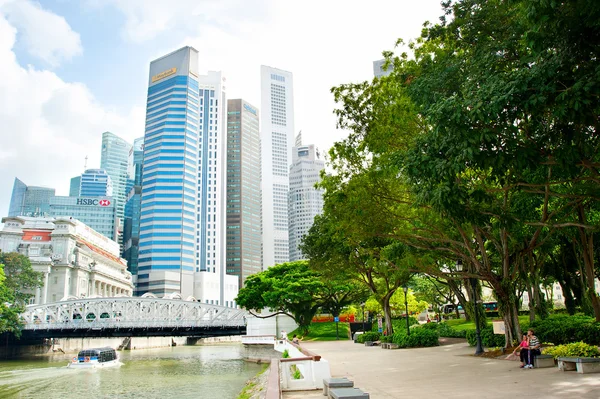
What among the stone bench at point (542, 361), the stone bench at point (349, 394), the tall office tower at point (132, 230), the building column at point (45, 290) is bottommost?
the stone bench at point (542, 361)

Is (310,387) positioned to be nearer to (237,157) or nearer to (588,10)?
(588,10)

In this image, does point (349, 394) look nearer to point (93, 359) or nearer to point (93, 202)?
point (93, 359)

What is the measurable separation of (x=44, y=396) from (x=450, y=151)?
1099 inches

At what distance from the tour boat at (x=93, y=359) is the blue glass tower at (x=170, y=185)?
3203 inches

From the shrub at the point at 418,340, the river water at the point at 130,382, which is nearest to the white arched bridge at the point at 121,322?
the river water at the point at 130,382

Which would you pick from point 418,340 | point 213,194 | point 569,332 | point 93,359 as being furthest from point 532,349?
point 213,194

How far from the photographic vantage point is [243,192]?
17775cm

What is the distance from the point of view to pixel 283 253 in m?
199

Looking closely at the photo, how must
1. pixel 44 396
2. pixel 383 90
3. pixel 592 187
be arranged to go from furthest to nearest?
pixel 44 396
pixel 383 90
pixel 592 187

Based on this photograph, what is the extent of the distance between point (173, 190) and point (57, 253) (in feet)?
122

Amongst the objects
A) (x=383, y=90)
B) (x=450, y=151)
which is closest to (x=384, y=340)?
(x=383, y=90)

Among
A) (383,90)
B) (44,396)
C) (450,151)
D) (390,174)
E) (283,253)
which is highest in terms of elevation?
(283,253)

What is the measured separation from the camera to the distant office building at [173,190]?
413 feet

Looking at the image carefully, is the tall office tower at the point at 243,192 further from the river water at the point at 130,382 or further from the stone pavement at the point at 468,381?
the stone pavement at the point at 468,381
